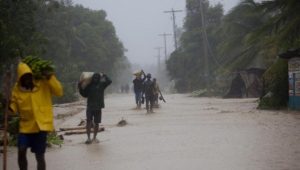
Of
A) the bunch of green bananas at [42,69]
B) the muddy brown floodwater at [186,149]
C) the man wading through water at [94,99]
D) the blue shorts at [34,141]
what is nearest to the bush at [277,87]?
the muddy brown floodwater at [186,149]

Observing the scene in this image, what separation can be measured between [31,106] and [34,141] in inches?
17.8

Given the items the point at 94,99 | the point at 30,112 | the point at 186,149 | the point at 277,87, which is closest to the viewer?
the point at 30,112

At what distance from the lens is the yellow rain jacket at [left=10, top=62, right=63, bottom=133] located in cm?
629

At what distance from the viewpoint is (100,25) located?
71.4 metres

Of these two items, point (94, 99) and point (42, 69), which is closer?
point (42, 69)

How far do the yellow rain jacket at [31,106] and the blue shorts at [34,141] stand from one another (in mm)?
88

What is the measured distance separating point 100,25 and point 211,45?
22102mm

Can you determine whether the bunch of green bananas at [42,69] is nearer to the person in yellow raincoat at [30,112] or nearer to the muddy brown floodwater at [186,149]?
the person in yellow raincoat at [30,112]

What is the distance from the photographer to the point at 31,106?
632cm

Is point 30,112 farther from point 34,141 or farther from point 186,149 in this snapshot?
point 186,149

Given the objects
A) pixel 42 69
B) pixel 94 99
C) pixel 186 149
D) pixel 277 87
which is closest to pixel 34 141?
pixel 42 69

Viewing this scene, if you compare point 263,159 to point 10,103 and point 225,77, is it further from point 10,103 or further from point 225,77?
point 225,77

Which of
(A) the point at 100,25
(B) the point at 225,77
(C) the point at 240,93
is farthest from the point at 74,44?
(C) the point at 240,93

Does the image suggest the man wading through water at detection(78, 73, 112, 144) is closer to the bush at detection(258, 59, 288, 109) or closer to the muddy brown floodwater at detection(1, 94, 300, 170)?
the muddy brown floodwater at detection(1, 94, 300, 170)
